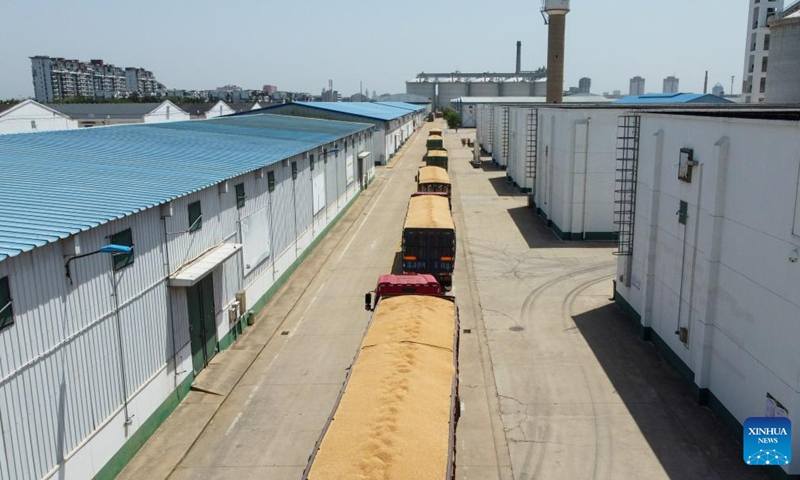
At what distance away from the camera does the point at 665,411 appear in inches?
586

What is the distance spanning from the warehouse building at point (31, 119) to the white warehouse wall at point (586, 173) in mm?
58240

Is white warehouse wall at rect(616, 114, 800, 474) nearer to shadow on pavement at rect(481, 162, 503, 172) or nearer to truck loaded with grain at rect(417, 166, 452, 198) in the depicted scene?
truck loaded with grain at rect(417, 166, 452, 198)

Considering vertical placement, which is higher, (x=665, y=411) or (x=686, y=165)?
(x=686, y=165)

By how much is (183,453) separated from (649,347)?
1345 centimetres

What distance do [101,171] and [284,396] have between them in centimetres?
765

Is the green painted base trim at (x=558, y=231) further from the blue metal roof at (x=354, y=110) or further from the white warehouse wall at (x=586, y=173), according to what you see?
the blue metal roof at (x=354, y=110)

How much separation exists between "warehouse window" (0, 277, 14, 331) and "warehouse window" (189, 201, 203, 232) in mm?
7129

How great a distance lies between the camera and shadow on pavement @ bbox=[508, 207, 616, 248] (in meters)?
31.7

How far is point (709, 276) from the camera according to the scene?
14.8 m

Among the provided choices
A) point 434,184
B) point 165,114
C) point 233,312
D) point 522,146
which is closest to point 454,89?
point 165,114

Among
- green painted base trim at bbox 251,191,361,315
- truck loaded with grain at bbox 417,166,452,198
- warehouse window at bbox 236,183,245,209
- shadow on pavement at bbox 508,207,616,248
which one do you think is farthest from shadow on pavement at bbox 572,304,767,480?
truck loaded with grain at bbox 417,166,452,198

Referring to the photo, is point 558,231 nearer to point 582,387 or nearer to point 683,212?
point 683,212

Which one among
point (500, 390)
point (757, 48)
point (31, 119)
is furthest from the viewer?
point (757, 48)

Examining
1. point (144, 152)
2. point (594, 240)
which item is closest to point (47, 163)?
point (144, 152)
